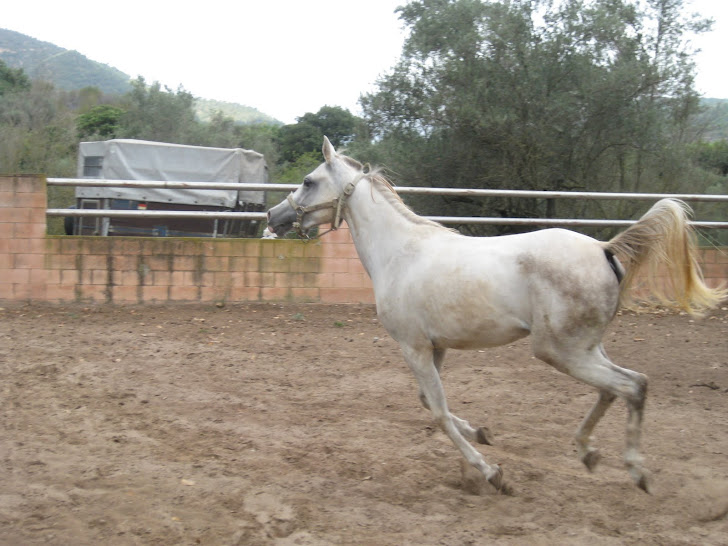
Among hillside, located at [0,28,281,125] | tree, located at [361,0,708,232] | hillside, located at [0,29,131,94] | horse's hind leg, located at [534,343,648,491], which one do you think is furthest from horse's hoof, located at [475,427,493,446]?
hillside, located at [0,29,131,94]

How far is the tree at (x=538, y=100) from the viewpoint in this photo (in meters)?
15.2

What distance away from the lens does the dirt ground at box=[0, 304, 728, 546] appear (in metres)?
3.76

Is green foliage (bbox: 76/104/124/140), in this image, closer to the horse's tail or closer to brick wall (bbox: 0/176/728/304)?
brick wall (bbox: 0/176/728/304)

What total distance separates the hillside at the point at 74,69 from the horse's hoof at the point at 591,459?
115100 millimetres

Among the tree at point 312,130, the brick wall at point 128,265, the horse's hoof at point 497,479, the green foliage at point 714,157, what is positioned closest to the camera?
the horse's hoof at point 497,479

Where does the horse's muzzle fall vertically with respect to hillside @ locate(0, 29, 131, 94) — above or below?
below

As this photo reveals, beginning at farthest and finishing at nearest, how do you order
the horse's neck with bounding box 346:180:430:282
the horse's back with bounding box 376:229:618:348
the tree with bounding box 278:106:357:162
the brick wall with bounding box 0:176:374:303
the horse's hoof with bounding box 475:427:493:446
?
the tree with bounding box 278:106:357:162 < the brick wall with bounding box 0:176:374:303 < the horse's neck with bounding box 346:180:430:282 < the horse's hoof with bounding box 475:427:493:446 < the horse's back with bounding box 376:229:618:348

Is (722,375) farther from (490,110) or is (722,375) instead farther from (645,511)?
(490,110)

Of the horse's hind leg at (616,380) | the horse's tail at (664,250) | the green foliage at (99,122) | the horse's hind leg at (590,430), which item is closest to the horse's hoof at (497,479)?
the horse's hind leg at (590,430)

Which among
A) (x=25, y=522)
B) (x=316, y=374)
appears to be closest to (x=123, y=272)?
(x=316, y=374)

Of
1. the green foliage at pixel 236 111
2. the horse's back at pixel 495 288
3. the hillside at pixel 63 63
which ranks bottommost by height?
the horse's back at pixel 495 288

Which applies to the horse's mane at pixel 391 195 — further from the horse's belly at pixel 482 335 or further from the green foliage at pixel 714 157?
the green foliage at pixel 714 157

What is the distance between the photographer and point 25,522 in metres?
3.62

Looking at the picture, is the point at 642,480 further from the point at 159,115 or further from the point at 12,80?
the point at 12,80
